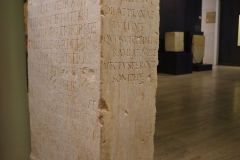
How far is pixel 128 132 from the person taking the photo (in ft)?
6.89

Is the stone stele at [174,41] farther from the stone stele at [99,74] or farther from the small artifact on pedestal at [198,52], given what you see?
the stone stele at [99,74]

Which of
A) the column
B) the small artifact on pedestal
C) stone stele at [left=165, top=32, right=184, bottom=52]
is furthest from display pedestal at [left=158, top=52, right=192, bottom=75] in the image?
the column

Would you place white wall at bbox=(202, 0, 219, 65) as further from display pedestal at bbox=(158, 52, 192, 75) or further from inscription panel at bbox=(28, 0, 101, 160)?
inscription panel at bbox=(28, 0, 101, 160)

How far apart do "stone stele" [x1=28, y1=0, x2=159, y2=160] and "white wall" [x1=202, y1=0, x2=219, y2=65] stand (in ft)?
42.7

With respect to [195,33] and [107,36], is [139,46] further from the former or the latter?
[195,33]

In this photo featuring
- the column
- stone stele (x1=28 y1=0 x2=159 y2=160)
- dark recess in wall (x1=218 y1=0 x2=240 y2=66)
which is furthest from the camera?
dark recess in wall (x1=218 y1=0 x2=240 y2=66)

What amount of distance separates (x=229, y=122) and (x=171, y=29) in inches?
277

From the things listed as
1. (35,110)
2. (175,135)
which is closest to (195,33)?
(175,135)

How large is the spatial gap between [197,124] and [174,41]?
20.0ft

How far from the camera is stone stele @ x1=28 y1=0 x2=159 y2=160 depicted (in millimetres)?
1909

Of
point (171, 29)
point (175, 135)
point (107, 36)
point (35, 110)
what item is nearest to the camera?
point (107, 36)

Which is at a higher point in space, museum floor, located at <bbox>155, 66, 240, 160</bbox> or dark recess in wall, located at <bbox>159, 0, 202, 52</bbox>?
dark recess in wall, located at <bbox>159, 0, 202, 52</bbox>

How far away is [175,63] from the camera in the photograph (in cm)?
993

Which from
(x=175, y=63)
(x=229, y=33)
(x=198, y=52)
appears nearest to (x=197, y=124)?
(x=175, y=63)
